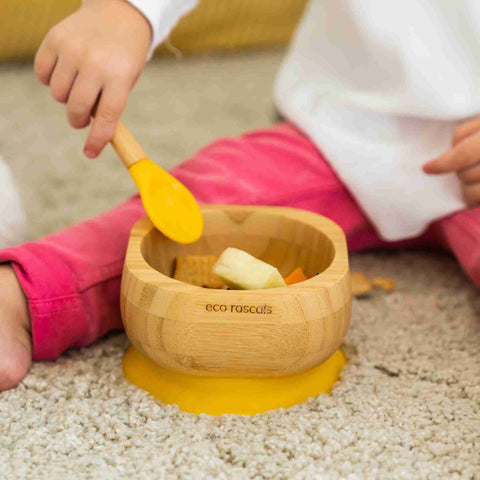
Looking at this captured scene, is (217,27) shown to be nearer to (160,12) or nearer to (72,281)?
(160,12)

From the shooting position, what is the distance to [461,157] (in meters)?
0.64

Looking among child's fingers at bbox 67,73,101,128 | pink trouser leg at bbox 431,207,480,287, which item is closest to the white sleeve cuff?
child's fingers at bbox 67,73,101,128

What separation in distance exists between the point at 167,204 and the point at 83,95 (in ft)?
0.38

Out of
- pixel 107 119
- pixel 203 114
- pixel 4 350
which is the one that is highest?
pixel 107 119

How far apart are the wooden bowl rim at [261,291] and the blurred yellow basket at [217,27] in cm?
100

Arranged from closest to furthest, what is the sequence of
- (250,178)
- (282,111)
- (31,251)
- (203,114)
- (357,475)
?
(357,475), (31,251), (250,178), (282,111), (203,114)

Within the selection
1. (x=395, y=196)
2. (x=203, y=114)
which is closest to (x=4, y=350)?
(x=395, y=196)

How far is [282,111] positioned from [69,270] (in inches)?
13.9

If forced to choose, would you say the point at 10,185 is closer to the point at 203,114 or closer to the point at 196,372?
the point at 196,372

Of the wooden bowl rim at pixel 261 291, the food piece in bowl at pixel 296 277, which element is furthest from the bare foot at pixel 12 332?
the food piece in bowl at pixel 296 277

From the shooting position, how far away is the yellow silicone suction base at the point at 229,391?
509 millimetres

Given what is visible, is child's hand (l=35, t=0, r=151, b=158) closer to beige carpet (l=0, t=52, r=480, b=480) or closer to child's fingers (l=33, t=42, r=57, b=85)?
child's fingers (l=33, t=42, r=57, b=85)

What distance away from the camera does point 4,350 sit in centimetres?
53

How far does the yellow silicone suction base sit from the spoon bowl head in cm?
11
